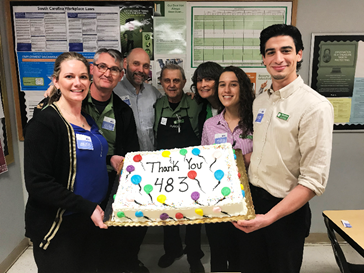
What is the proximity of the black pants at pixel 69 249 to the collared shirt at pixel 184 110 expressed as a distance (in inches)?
48.2

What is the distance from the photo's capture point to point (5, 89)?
278 centimetres

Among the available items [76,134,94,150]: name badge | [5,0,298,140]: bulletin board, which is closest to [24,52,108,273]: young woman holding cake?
[76,134,94,150]: name badge

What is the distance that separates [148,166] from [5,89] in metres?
2.18

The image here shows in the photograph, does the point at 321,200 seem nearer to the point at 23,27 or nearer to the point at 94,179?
the point at 94,179

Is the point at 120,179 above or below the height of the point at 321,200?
above

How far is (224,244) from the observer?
2.15 m

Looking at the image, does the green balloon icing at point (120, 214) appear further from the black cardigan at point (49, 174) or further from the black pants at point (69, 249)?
the black pants at point (69, 249)

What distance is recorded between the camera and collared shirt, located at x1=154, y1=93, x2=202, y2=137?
2.49 metres

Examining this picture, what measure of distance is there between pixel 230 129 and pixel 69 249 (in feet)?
4.89

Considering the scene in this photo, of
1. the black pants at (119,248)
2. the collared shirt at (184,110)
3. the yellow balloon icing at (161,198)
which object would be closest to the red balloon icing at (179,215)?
the yellow balloon icing at (161,198)

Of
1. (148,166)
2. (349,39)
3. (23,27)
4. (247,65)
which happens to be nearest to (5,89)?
(23,27)

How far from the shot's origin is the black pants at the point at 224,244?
214 cm

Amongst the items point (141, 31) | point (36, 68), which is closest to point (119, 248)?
point (36, 68)

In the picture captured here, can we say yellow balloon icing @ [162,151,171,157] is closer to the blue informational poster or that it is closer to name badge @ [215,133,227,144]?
name badge @ [215,133,227,144]
